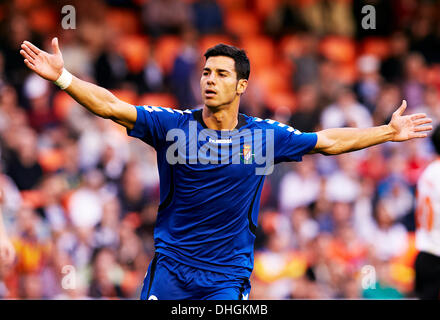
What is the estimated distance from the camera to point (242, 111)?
12211 millimetres

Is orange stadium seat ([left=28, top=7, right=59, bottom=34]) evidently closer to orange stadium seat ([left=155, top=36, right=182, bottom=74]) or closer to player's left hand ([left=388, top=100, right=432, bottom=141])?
orange stadium seat ([left=155, top=36, right=182, bottom=74])

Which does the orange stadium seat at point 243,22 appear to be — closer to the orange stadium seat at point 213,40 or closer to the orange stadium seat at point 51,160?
the orange stadium seat at point 213,40

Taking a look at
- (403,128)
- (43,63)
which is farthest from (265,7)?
(43,63)

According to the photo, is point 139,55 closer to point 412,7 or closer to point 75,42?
point 75,42

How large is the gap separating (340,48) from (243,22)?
6.78ft

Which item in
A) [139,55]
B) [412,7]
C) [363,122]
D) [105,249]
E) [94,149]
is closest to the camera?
[105,249]

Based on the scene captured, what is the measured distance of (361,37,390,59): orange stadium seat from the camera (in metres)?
14.5

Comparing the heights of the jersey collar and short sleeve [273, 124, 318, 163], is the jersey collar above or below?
above

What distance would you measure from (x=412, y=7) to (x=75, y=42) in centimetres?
688

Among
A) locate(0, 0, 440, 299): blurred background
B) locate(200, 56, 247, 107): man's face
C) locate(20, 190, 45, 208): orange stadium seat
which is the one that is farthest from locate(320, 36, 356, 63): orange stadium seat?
locate(200, 56, 247, 107): man's face

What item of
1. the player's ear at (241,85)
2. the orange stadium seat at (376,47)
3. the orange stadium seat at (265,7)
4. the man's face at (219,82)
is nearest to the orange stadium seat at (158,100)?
the orange stadium seat at (265,7)

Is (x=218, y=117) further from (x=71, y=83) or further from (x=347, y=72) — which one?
(x=347, y=72)

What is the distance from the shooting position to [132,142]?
1130cm
